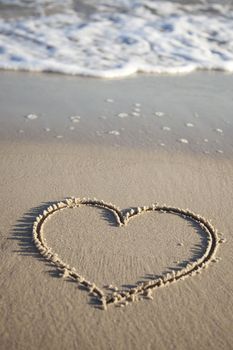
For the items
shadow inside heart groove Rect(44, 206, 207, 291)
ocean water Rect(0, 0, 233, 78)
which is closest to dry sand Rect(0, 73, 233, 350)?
shadow inside heart groove Rect(44, 206, 207, 291)

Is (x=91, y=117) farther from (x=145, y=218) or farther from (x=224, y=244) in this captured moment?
(x=224, y=244)

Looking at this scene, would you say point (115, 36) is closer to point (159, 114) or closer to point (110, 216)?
point (159, 114)

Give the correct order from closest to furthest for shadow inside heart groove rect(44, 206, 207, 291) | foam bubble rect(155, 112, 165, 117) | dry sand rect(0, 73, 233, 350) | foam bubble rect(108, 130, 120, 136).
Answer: dry sand rect(0, 73, 233, 350) → shadow inside heart groove rect(44, 206, 207, 291) → foam bubble rect(108, 130, 120, 136) → foam bubble rect(155, 112, 165, 117)

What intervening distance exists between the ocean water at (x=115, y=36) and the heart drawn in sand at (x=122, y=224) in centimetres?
190

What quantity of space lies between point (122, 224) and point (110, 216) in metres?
0.08

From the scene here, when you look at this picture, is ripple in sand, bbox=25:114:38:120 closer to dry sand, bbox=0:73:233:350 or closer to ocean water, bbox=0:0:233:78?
dry sand, bbox=0:73:233:350

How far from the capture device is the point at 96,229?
209cm

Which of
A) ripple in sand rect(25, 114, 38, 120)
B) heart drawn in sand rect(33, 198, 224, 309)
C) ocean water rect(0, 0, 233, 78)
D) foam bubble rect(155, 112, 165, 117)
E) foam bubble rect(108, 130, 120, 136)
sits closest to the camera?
heart drawn in sand rect(33, 198, 224, 309)

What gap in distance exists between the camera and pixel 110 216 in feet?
7.16

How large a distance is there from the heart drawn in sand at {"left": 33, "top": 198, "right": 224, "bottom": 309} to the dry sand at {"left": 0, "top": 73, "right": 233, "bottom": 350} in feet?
0.09

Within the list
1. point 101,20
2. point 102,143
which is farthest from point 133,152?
point 101,20

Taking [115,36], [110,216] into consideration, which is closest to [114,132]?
[110,216]

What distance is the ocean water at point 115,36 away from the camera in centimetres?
411

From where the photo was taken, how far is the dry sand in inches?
63.9
